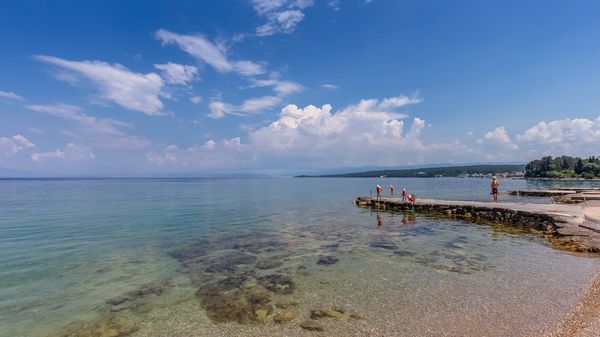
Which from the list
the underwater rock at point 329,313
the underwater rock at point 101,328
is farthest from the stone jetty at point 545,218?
the underwater rock at point 101,328

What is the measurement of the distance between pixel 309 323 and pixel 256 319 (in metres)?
1.67

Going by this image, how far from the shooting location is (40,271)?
47.9 ft

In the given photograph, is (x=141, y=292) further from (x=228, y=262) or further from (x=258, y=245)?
(x=258, y=245)

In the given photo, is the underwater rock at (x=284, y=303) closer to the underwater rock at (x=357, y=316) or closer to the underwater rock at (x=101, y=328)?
the underwater rock at (x=357, y=316)

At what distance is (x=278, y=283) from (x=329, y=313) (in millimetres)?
3460

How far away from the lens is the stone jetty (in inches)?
717

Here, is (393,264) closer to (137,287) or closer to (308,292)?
(308,292)

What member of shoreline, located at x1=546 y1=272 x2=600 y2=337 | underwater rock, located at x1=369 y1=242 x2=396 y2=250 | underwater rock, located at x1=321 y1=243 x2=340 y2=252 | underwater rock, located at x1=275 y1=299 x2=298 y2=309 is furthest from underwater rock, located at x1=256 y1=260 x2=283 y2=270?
shoreline, located at x1=546 y1=272 x2=600 y2=337

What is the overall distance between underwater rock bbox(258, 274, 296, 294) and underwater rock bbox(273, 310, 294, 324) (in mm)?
1790

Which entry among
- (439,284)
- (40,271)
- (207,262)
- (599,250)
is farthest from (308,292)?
(599,250)

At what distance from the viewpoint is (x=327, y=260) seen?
16.0 metres

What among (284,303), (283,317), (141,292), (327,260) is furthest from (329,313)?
(141,292)

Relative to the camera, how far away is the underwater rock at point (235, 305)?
31.5ft

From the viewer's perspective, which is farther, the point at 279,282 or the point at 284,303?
the point at 279,282
